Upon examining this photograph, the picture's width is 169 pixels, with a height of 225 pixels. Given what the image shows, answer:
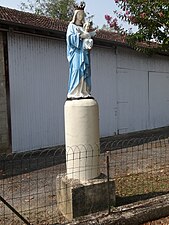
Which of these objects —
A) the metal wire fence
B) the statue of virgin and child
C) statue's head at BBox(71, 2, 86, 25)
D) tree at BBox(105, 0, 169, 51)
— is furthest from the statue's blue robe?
tree at BBox(105, 0, 169, 51)

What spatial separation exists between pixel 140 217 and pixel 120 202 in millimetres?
853

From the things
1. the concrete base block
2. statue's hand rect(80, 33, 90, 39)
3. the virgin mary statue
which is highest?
statue's hand rect(80, 33, 90, 39)

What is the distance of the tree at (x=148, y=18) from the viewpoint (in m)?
8.84

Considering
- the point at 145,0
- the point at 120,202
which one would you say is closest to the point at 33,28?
the point at 145,0

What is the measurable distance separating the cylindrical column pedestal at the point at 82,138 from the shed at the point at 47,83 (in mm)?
5363

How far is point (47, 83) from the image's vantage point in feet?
36.6

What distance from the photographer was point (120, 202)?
17.1 ft

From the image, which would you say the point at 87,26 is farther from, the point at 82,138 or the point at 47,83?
the point at 47,83

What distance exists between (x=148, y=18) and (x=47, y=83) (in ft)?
13.6

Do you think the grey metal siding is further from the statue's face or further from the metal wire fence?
the statue's face

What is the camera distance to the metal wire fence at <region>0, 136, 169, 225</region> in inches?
189

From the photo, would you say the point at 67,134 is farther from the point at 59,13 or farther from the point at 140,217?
the point at 59,13

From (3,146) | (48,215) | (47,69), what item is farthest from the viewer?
(47,69)

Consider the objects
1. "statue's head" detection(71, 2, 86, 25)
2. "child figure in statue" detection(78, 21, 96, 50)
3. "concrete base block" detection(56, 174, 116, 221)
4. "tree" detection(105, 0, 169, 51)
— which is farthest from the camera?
"tree" detection(105, 0, 169, 51)
